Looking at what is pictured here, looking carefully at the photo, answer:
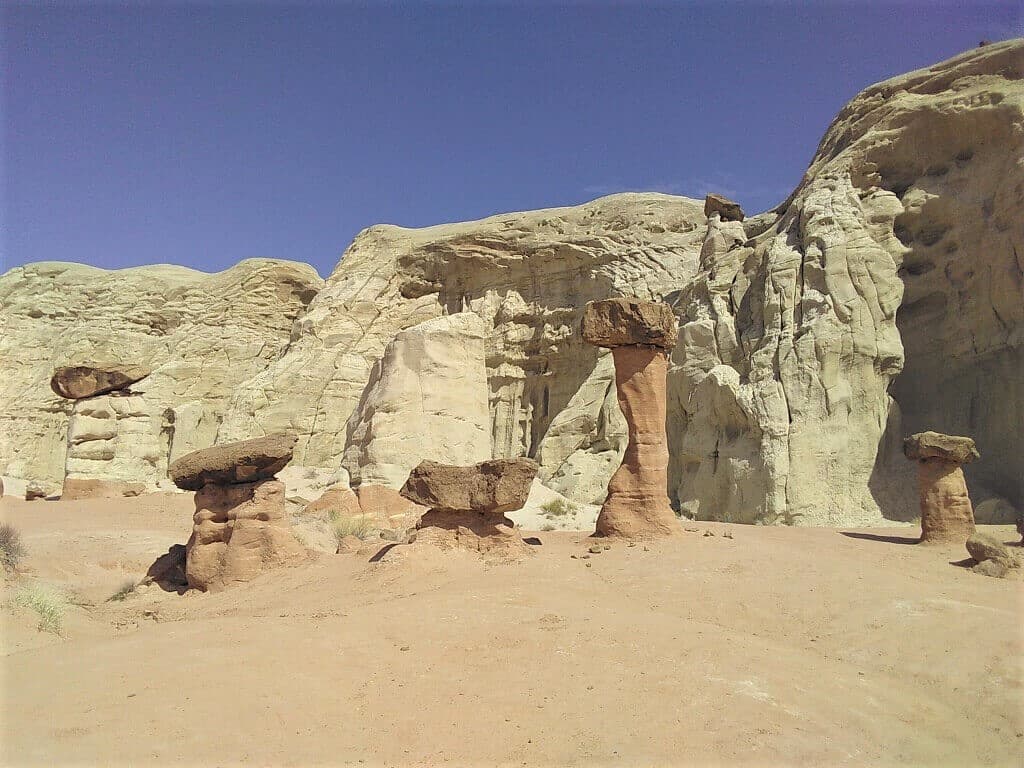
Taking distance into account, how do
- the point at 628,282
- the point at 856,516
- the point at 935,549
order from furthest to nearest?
the point at 628,282, the point at 856,516, the point at 935,549

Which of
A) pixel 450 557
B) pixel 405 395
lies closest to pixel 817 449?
pixel 405 395

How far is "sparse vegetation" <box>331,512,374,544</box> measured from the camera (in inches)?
510

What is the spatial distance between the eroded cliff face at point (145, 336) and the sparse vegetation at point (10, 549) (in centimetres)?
1630

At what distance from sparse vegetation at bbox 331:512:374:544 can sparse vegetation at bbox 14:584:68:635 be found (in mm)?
4886

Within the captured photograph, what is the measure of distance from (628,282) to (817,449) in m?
9.45

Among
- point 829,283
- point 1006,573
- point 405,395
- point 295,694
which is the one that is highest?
point 829,283

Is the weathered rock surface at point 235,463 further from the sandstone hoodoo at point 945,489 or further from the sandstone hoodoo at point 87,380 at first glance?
the sandstone hoodoo at point 87,380

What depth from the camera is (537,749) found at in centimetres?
428

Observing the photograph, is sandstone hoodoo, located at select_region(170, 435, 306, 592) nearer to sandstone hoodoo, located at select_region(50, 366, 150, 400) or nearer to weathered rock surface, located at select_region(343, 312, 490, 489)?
weathered rock surface, located at select_region(343, 312, 490, 489)

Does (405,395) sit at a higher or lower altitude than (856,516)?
higher

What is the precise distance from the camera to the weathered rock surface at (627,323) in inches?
431

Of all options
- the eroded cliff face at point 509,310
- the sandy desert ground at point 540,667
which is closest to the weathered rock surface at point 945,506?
the sandy desert ground at point 540,667

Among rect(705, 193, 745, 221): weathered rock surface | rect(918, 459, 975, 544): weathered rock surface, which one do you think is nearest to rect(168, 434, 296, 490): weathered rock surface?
rect(918, 459, 975, 544): weathered rock surface

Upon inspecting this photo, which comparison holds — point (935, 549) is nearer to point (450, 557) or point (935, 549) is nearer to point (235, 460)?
point (450, 557)
